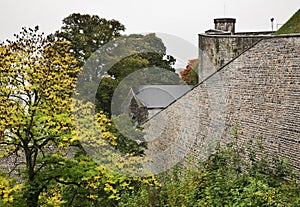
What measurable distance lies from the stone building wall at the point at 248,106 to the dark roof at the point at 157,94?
354 inches

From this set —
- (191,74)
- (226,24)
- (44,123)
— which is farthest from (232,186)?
(191,74)

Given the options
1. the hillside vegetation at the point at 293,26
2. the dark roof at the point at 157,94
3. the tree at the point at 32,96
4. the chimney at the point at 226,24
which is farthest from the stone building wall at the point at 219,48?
the tree at the point at 32,96

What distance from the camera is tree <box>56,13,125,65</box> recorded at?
82.8 feet

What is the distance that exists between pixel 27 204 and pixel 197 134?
6400 millimetres

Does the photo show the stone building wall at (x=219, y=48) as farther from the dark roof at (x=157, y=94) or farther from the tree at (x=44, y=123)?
the tree at (x=44, y=123)

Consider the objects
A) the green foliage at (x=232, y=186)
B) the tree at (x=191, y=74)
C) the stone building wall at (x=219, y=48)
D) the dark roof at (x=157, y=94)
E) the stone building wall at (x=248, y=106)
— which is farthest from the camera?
the tree at (x=191, y=74)

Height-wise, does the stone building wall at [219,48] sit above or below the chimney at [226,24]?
below

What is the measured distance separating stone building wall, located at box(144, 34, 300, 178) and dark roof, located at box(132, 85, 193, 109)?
899 centimetres

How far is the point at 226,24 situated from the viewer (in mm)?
24688

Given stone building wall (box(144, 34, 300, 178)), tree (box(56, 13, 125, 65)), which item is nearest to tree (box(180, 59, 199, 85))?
tree (box(56, 13, 125, 65))

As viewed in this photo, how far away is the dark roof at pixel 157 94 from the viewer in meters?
25.8

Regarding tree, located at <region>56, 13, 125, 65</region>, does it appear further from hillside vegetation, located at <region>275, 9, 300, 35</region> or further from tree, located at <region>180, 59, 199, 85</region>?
hillside vegetation, located at <region>275, 9, 300, 35</region>

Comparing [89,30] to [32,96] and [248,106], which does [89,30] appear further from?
[32,96]

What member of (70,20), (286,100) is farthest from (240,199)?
(70,20)
